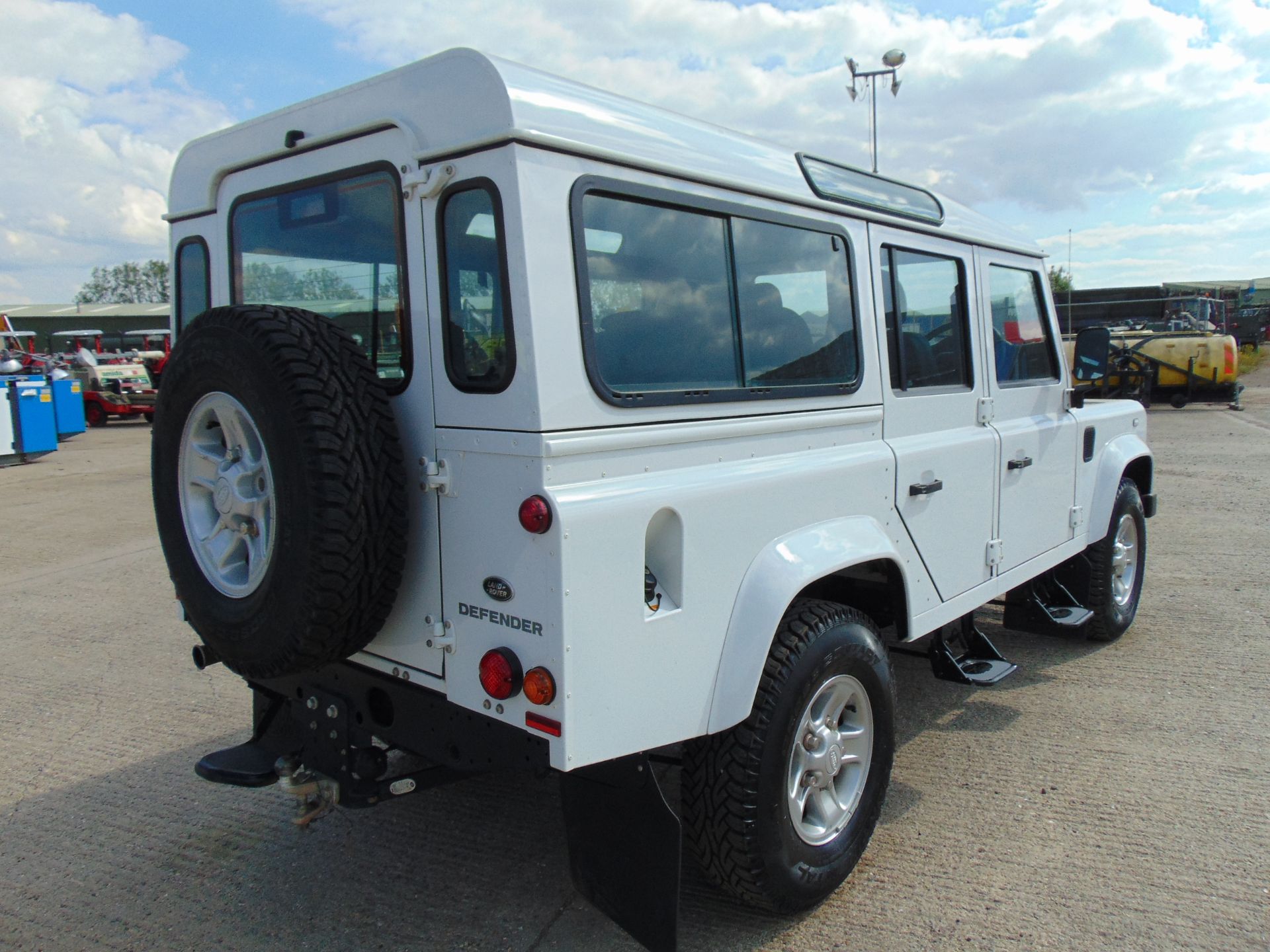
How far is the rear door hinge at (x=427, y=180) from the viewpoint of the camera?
7.64 feet

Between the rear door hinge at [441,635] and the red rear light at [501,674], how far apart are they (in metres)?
0.18

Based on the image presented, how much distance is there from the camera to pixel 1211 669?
4801 millimetres

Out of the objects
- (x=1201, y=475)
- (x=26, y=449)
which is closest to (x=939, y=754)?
(x=1201, y=475)

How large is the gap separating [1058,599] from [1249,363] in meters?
33.8

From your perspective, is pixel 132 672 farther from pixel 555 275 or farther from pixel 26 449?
pixel 26 449

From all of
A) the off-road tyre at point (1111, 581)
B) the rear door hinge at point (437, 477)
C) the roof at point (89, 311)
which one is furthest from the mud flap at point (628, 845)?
the roof at point (89, 311)

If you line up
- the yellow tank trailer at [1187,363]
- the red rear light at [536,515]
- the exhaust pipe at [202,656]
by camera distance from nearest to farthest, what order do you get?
1. the red rear light at [536,515]
2. the exhaust pipe at [202,656]
3. the yellow tank trailer at [1187,363]

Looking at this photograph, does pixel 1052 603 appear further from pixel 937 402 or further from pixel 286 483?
pixel 286 483

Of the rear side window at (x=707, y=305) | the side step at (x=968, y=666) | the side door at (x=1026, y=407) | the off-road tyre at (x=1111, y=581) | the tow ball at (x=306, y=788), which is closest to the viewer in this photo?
the rear side window at (x=707, y=305)

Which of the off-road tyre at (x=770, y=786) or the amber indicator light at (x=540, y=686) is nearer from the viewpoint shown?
the amber indicator light at (x=540, y=686)

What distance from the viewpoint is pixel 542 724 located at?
225cm

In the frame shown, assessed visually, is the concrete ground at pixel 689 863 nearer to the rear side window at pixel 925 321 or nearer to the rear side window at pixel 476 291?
the rear side window at pixel 925 321

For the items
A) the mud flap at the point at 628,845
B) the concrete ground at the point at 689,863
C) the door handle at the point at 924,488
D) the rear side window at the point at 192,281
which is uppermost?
the rear side window at the point at 192,281

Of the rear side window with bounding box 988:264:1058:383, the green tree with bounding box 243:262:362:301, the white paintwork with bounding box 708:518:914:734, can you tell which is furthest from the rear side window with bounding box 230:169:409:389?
the rear side window with bounding box 988:264:1058:383
